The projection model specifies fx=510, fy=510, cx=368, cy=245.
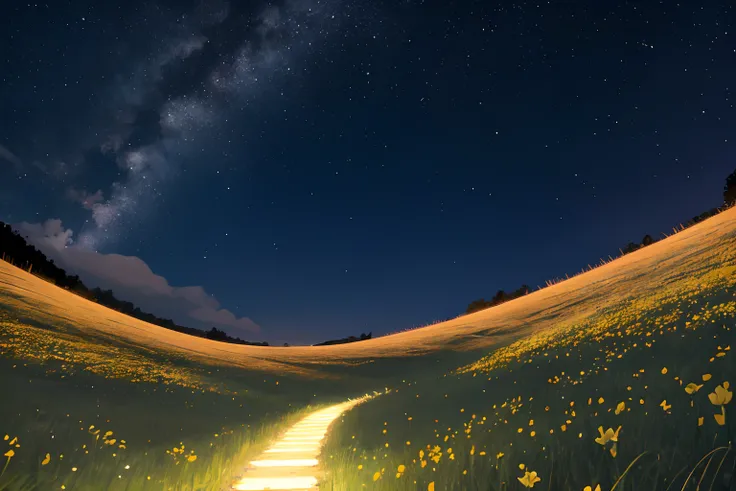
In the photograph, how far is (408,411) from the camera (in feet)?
61.0

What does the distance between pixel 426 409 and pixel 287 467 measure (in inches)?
287

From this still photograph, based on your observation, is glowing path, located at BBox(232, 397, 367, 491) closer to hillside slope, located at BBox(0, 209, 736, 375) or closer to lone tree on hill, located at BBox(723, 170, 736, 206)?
hillside slope, located at BBox(0, 209, 736, 375)

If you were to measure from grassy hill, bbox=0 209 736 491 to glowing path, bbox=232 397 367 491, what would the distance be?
1.61 ft

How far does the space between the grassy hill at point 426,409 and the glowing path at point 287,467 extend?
0.49m

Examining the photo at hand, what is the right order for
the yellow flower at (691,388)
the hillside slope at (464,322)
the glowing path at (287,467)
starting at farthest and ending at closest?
the hillside slope at (464,322), the glowing path at (287,467), the yellow flower at (691,388)

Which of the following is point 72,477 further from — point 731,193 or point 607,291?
point 731,193

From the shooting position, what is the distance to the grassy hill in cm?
642

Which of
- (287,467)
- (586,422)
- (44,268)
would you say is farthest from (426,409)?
(44,268)

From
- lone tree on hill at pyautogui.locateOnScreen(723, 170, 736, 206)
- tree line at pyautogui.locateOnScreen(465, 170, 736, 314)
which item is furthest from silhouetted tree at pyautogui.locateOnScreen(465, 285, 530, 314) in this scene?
lone tree on hill at pyautogui.locateOnScreen(723, 170, 736, 206)

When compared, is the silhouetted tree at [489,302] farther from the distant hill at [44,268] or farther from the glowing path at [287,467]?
the glowing path at [287,467]

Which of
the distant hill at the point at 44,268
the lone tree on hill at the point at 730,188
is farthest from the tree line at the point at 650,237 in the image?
the distant hill at the point at 44,268

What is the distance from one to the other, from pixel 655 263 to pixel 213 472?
43.5 meters

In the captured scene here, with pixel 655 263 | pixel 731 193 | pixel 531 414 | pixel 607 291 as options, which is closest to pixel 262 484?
pixel 531 414

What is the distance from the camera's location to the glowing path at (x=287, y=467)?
390 inches
